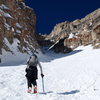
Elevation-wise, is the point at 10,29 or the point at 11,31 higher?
the point at 10,29

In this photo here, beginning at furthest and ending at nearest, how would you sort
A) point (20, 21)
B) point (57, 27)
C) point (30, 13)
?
1. point (57, 27)
2. point (30, 13)
3. point (20, 21)

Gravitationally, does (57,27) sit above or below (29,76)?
above

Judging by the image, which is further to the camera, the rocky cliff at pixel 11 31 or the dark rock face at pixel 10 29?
the dark rock face at pixel 10 29

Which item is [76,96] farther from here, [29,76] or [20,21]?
[20,21]

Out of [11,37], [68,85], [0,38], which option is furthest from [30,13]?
[68,85]

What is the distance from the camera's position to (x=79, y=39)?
75875mm

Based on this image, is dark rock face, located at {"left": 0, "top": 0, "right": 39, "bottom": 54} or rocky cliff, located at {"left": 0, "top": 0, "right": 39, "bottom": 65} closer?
rocky cliff, located at {"left": 0, "top": 0, "right": 39, "bottom": 65}

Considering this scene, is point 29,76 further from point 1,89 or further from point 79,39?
point 79,39

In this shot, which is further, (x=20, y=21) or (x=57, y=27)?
(x=57, y=27)

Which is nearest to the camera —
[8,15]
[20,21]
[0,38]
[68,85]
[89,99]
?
[89,99]

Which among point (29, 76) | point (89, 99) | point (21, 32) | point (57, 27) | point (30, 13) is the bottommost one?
point (89, 99)

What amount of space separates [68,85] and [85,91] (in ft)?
6.93

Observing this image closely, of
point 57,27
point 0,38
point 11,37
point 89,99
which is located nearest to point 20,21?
point 11,37

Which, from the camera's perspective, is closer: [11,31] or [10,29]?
[11,31]
